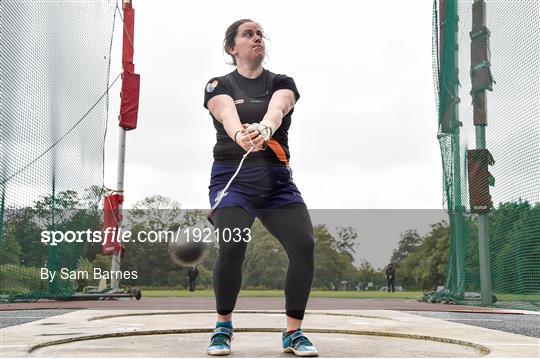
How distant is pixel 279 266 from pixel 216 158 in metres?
46.7

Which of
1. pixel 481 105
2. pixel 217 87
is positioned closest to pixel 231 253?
pixel 217 87

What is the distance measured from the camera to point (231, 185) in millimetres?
3068

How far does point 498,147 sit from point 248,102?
6.30m

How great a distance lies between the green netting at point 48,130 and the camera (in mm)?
7750

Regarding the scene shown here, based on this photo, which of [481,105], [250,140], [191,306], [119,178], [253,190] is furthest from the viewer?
[119,178]

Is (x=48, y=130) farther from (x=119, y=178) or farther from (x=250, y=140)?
(x=250, y=140)

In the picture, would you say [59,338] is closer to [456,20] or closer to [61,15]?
[61,15]

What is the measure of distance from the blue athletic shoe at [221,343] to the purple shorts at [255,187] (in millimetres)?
576

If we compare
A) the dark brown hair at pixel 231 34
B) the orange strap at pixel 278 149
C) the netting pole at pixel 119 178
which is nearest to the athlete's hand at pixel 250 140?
the orange strap at pixel 278 149

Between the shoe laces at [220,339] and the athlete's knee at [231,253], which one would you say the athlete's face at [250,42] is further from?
the shoe laces at [220,339]

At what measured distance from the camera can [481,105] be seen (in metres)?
8.76

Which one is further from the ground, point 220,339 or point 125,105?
point 125,105

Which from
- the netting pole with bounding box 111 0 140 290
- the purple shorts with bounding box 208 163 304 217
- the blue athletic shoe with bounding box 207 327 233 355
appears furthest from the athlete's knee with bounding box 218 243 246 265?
the netting pole with bounding box 111 0 140 290

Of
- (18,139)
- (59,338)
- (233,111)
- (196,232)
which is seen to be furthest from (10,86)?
(233,111)
